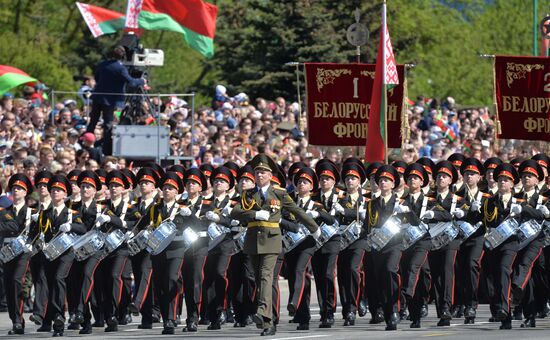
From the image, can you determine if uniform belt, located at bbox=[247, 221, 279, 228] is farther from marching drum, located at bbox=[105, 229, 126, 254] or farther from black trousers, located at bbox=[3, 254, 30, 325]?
black trousers, located at bbox=[3, 254, 30, 325]

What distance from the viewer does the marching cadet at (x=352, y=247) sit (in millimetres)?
20453

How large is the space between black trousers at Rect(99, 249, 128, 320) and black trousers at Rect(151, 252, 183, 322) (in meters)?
0.53

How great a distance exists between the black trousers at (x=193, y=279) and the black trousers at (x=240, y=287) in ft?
2.03

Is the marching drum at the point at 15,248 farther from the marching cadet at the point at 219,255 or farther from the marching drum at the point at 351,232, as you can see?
the marching drum at the point at 351,232

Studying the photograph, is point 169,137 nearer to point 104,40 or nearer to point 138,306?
point 138,306

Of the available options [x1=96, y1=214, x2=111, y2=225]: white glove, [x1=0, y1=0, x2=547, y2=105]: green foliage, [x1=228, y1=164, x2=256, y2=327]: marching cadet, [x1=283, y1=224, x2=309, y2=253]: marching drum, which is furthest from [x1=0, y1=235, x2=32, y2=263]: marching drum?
[x1=0, y1=0, x2=547, y2=105]: green foliage

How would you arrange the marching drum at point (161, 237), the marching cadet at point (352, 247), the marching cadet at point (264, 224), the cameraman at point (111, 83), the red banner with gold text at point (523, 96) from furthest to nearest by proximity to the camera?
the cameraman at point (111, 83) → the red banner with gold text at point (523, 96) → the marching cadet at point (352, 247) → the marching drum at point (161, 237) → the marching cadet at point (264, 224)

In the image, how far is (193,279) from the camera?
2002cm

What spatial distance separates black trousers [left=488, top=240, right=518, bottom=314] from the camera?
1967 centimetres

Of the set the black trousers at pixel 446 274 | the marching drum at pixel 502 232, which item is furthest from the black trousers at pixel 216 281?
the marching drum at pixel 502 232

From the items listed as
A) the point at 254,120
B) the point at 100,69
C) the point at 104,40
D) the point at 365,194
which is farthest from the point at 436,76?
the point at 365,194

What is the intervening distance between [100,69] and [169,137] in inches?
66.0

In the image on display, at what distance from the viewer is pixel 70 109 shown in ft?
100

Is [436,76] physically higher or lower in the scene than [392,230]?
higher
